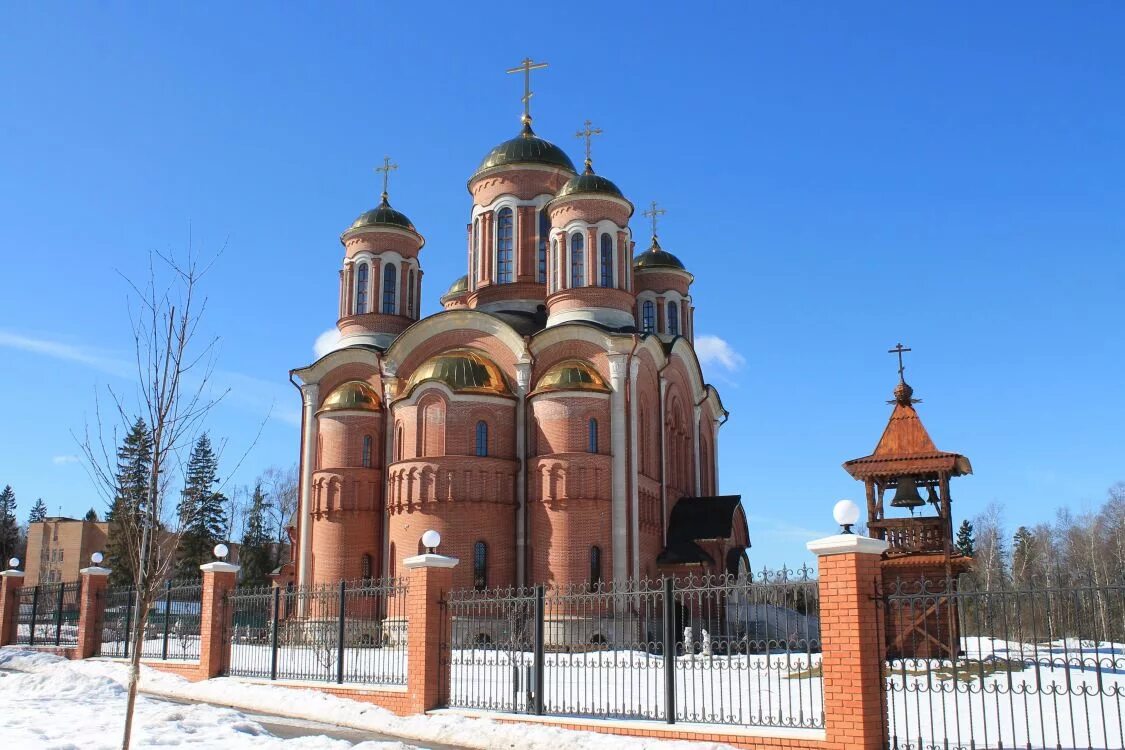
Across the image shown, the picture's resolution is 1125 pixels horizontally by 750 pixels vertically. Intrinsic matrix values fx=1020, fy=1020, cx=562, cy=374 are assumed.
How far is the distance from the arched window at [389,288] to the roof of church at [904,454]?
1636 centimetres

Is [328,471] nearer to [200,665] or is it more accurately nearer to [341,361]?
[341,361]

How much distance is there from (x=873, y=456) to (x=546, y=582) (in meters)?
8.88

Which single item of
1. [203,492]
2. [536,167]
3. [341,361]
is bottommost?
[203,492]

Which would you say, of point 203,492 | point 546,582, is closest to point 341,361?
point 546,582

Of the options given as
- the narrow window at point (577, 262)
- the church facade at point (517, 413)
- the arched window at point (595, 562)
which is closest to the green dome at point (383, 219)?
the church facade at point (517, 413)

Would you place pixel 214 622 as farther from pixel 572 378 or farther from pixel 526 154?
pixel 526 154

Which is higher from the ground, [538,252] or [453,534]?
[538,252]

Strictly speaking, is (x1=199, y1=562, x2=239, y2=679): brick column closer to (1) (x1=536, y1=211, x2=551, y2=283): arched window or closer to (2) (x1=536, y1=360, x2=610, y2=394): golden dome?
(2) (x1=536, y1=360, x2=610, y2=394): golden dome

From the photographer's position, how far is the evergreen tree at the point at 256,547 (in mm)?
51625

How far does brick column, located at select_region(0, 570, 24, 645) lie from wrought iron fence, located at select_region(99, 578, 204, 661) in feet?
12.1

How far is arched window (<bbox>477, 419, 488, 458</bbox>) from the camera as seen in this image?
25.7 m

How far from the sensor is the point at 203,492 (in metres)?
11.9

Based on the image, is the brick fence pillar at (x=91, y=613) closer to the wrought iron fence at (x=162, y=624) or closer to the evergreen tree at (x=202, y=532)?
the wrought iron fence at (x=162, y=624)

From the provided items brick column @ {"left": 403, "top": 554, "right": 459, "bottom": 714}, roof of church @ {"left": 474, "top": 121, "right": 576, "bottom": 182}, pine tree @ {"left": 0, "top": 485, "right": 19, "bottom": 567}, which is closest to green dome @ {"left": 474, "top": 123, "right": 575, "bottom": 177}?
roof of church @ {"left": 474, "top": 121, "right": 576, "bottom": 182}
